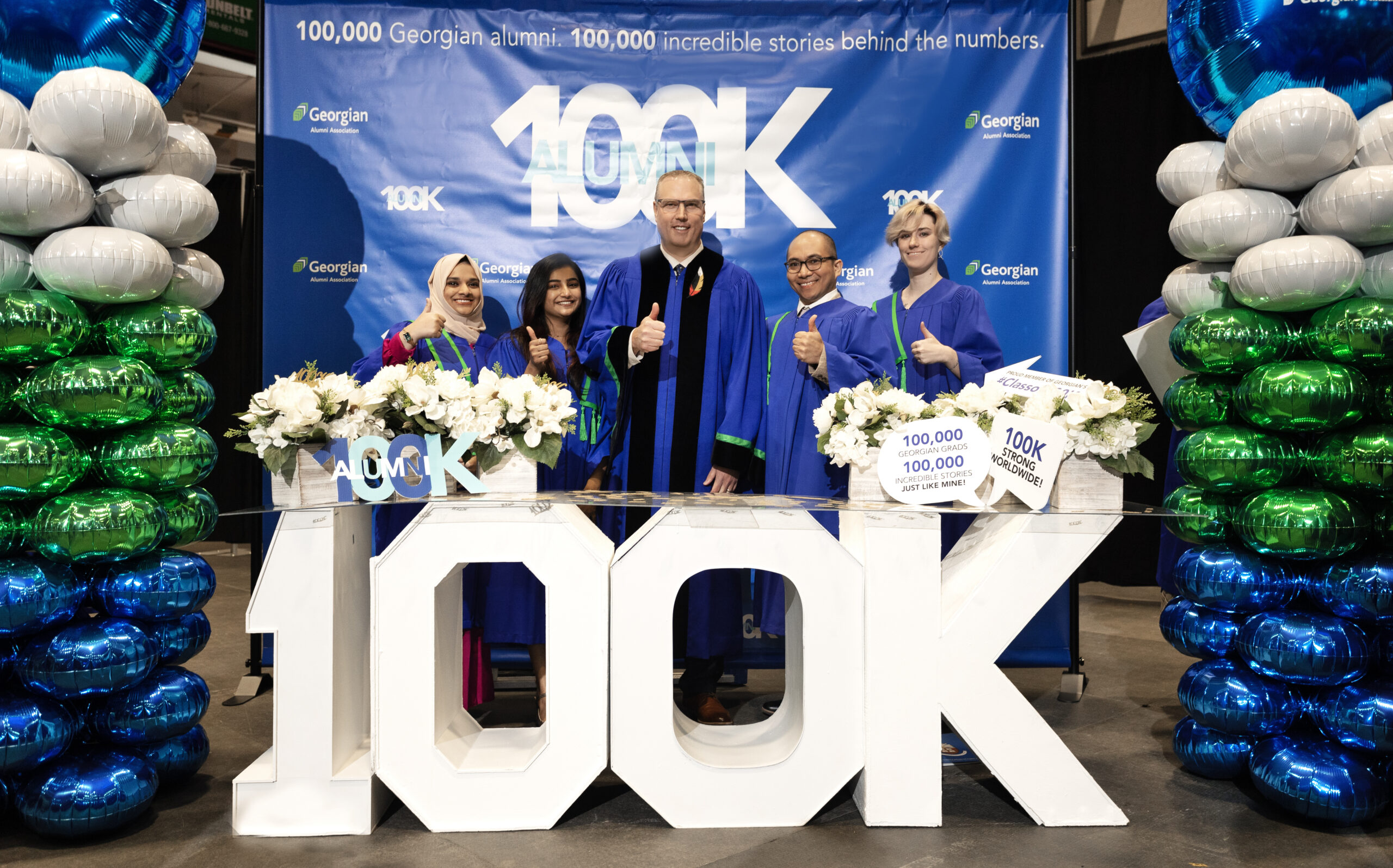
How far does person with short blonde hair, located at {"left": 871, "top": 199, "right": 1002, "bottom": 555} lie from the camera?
3.82 m

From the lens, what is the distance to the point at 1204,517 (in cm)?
282

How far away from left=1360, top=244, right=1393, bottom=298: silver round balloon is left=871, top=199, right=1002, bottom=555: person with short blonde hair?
1344mm

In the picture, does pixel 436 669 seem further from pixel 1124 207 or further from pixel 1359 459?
pixel 1124 207

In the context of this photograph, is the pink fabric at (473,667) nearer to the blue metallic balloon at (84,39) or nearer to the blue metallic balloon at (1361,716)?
the blue metallic balloon at (84,39)

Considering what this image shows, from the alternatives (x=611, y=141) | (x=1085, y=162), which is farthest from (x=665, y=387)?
(x=1085, y=162)

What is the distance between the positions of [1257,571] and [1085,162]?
4.11 meters

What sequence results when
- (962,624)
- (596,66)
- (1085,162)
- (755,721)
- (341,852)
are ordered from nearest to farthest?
(341,852) → (962,624) → (755,721) → (596,66) → (1085,162)

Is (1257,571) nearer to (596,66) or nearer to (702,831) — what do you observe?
(702,831)

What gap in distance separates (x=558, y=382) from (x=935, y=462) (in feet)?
5.05

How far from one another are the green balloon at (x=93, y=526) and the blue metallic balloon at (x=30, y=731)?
35 cm

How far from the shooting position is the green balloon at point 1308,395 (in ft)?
8.31

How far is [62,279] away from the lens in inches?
96.6

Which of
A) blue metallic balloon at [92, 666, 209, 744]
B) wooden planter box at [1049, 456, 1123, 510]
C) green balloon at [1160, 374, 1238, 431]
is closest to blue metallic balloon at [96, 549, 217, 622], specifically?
blue metallic balloon at [92, 666, 209, 744]

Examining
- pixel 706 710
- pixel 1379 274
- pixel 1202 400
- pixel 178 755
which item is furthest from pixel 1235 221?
pixel 178 755
